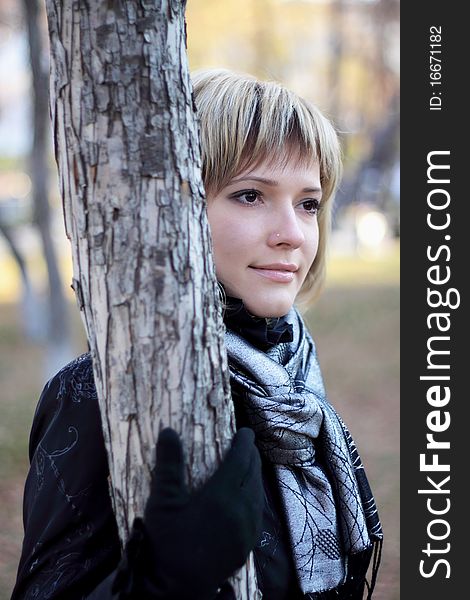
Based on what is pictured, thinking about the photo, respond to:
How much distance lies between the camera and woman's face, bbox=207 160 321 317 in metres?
1.81

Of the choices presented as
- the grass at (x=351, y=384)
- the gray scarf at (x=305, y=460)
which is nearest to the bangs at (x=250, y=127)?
the gray scarf at (x=305, y=460)

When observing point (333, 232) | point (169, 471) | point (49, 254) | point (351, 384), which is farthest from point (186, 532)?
point (333, 232)

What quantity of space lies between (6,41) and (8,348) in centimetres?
398

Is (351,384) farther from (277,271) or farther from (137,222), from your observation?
(137,222)

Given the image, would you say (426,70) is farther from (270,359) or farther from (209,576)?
(209,576)

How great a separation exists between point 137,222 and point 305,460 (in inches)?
31.7

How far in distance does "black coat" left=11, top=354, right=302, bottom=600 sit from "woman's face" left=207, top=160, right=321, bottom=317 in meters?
0.41

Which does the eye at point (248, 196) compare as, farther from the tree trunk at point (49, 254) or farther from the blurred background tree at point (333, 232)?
the tree trunk at point (49, 254)

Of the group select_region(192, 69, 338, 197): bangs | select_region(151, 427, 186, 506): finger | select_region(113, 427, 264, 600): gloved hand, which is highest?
select_region(192, 69, 338, 197): bangs

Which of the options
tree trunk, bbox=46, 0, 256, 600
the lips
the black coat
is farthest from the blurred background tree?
the black coat

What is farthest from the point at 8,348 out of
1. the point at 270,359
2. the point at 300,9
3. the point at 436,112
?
the point at 300,9

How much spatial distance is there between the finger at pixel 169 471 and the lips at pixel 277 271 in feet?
1.85

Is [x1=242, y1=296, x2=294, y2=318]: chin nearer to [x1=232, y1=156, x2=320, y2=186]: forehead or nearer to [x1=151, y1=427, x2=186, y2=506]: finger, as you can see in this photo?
[x1=232, y1=156, x2=320, y2=186]: forehead

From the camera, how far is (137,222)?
137cm
